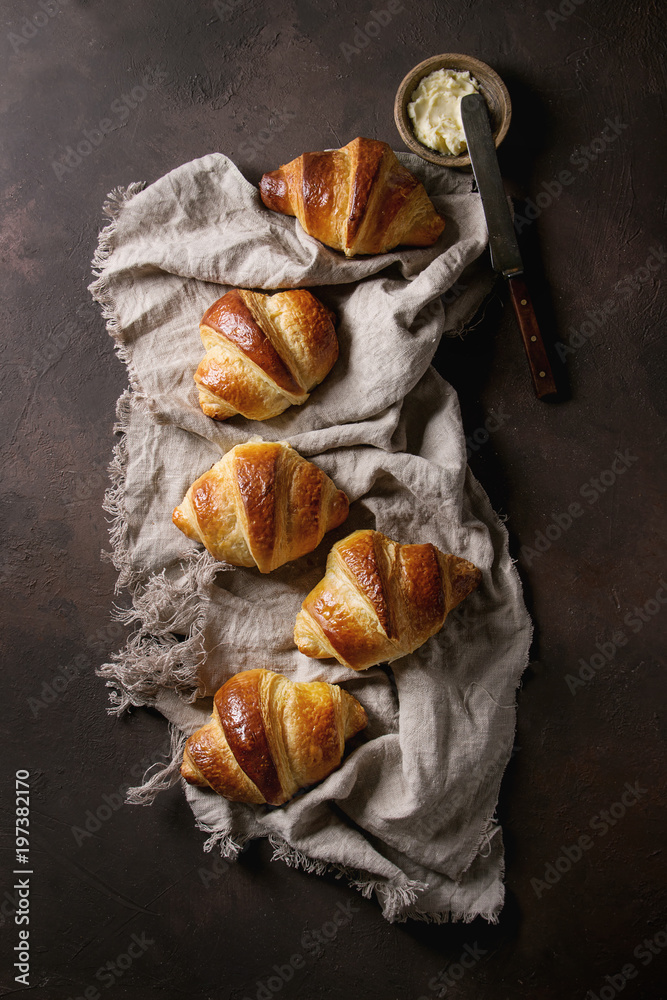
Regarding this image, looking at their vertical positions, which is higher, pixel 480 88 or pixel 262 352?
pixel 480 88

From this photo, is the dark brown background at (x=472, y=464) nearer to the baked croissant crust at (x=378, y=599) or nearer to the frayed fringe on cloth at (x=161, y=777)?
the frayed fringe on cloth at (x=161, y=777)

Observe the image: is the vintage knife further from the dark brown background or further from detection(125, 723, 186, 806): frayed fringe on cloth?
detection(125, 723, 186, 806): frayed fringe on cloth

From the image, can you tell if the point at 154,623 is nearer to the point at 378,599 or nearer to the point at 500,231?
the point at 378,599

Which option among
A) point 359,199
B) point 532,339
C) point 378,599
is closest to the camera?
point 378,599

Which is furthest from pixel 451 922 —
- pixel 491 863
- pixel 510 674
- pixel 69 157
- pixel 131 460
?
pixel 69 157

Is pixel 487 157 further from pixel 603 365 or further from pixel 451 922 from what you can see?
pixel 451 922

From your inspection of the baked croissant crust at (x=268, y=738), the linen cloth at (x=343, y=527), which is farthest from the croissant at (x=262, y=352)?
the baked croissant crust at (x=268, y=738)

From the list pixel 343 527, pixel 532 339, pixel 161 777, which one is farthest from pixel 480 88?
pixel 161 777

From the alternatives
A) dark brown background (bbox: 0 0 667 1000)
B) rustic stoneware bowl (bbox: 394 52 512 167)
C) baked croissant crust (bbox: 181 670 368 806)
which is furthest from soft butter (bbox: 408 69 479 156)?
baked croissant crust (bbox: 181 670 368 806)
